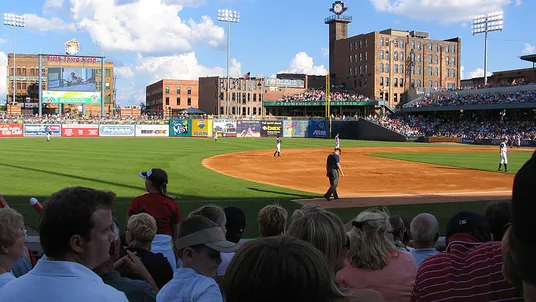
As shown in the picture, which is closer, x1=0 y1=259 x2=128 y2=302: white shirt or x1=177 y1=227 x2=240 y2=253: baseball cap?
x1=0 y1=259 x2=128 y2=302: white shirt

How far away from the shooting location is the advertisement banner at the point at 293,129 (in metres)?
76.6

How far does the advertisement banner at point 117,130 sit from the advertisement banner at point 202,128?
916cm

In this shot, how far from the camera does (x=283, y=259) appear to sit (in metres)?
1.78

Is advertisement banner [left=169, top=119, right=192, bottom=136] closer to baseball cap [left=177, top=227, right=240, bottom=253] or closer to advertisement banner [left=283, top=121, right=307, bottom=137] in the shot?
advertisement banner [left=283, top=121, right=307, bottom=137]

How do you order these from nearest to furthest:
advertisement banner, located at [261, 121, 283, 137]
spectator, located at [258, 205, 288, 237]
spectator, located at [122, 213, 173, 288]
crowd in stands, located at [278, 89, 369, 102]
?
spectator, located at [122, 213, 173, 288]
spectator, located at [258, 205, 288, 237]
advertisement banner, located at [261, 121, 283, 137]
crowd in stands, located at [278, 89, 369, 102]

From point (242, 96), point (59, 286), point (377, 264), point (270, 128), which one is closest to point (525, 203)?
point (59, 286)

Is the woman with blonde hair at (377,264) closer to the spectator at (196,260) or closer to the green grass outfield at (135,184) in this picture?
the spectator at (196,260)

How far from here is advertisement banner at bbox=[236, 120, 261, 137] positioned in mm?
73812

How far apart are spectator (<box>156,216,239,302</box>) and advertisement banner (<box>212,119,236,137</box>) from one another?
69184 millimetres

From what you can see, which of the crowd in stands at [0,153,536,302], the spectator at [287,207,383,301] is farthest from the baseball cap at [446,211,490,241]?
the spectator at [287,207,383,301]

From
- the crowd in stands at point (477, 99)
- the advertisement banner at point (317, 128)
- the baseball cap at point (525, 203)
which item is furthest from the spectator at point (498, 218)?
the advertisement banner at point (317, 128)

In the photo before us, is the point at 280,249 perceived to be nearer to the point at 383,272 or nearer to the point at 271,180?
the point at 383,272

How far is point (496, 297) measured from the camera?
248cm

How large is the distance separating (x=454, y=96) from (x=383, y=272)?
79783 mm
